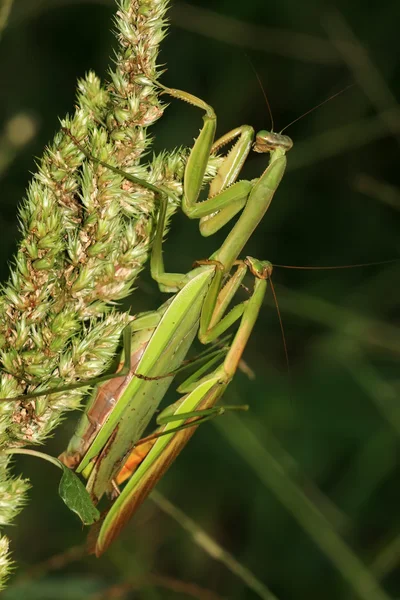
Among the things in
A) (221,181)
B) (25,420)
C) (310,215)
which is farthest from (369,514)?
(25,420)

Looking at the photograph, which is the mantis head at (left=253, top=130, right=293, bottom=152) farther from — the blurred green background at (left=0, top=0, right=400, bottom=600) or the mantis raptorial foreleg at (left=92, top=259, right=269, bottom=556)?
the blurred green background at (left=0, top=0, right=400, bottom=600)

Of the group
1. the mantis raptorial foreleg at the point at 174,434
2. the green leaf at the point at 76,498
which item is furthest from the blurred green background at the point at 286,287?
the green leaf at the point at 76,498

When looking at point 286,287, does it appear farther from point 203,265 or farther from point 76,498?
point 76,498

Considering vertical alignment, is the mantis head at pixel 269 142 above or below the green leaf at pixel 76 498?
above

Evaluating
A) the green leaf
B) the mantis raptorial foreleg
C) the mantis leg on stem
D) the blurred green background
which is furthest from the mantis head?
the green leaf

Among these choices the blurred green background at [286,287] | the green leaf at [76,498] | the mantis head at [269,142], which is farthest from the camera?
the blurred green background at [286,287]

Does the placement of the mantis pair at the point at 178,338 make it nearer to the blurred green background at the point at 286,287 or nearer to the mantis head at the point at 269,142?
the mantis head at the point at 269,142
